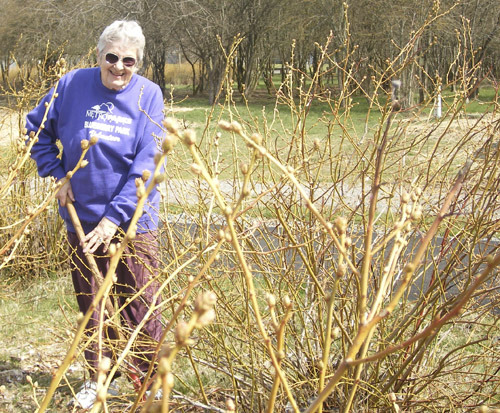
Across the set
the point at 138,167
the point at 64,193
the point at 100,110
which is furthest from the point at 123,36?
the point at 64,193

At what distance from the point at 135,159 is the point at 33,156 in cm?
52

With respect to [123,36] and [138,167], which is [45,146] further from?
[123,36]

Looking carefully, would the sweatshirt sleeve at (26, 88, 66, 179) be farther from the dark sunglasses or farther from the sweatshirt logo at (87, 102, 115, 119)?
the dark sunglasses

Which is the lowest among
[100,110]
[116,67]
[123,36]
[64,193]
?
[64,193]

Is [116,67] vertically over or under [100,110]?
over

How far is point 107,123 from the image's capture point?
2717mm

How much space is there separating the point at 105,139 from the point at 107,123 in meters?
0.08

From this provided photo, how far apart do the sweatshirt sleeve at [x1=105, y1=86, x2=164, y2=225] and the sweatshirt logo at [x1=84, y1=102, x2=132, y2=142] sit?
0.09 m

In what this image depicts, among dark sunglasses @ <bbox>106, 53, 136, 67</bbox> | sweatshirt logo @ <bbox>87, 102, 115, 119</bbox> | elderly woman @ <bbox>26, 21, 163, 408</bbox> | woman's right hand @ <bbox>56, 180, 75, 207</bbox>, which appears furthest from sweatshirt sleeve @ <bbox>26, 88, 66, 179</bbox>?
dark sunglasses @ <bbox>106, 53, 136, 67</bbox>

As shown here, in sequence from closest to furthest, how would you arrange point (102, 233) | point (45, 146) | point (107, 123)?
point (102, 233) < point (107, 123) < point (45, 146)

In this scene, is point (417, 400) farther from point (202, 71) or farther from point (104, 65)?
point (202, 71)

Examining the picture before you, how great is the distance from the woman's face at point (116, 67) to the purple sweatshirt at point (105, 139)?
2.0 inches

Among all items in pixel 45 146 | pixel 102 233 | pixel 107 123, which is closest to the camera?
pixel 102 233

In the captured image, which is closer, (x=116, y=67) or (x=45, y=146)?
(x=116, y=67)
